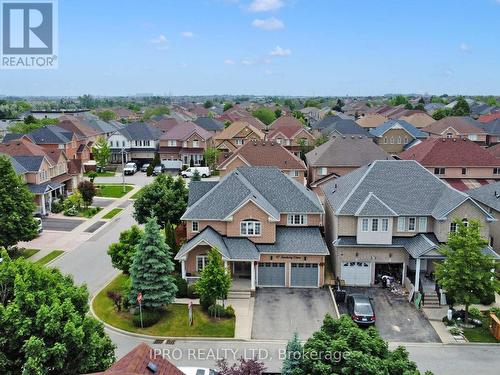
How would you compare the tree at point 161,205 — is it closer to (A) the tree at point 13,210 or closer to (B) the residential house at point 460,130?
(A) the tree at point 13,210

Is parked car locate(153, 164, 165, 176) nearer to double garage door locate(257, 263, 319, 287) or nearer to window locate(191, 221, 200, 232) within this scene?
window locate(191, 221, 200, 232)

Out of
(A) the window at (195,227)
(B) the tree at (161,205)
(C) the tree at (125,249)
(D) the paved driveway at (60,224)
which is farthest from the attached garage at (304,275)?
(D) the paved driveway at (60,224)

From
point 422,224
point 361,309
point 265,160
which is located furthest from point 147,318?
point 265,160

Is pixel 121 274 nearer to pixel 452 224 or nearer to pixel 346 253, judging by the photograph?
pixel 346 253

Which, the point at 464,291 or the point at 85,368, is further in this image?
the point at 464,291

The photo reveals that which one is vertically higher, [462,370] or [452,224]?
[452,224]

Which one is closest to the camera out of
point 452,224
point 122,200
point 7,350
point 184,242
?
point 7,350

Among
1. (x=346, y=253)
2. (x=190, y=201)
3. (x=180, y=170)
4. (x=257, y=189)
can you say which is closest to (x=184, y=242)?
(x=190, y=201)
